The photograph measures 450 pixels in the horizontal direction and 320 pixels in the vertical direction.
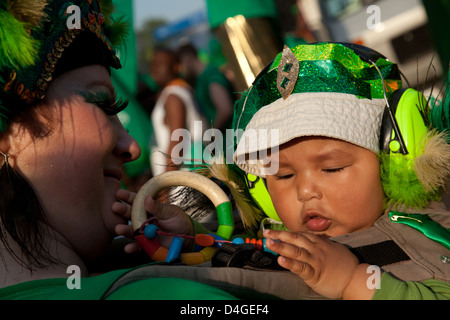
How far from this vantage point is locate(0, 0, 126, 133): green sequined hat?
1.41 m

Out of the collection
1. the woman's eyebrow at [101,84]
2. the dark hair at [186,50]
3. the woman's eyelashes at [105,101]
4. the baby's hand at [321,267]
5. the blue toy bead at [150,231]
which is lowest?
the baby's hand at [321,267]

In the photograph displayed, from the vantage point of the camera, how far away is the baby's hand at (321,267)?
1.38m

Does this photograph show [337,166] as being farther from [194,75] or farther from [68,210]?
[194,75]

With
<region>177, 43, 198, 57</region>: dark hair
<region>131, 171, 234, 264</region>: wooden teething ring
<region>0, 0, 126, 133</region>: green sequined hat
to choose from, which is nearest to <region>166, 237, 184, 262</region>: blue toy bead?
<region>131, 171, 234, 264</region>: wooden teething ring

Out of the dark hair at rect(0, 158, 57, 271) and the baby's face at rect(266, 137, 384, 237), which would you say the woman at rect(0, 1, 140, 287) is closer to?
the dark hair at rect(0, 158, 57, 271)

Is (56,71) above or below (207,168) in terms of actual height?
above

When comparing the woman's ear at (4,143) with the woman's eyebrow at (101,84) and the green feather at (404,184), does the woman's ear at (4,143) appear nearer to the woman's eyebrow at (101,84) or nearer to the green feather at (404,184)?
the woman's eyebrow at (101,84)

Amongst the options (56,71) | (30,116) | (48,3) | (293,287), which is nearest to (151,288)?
(293,287)

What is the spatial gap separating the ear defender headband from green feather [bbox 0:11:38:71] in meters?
0.87

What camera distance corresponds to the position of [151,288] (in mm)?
1171

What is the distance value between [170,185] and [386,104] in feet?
2.71

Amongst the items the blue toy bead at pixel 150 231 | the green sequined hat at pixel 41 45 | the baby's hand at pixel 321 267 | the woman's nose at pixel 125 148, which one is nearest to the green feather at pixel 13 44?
the green sequined hat at pixel 41 45

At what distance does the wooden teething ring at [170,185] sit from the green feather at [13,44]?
589 mm
